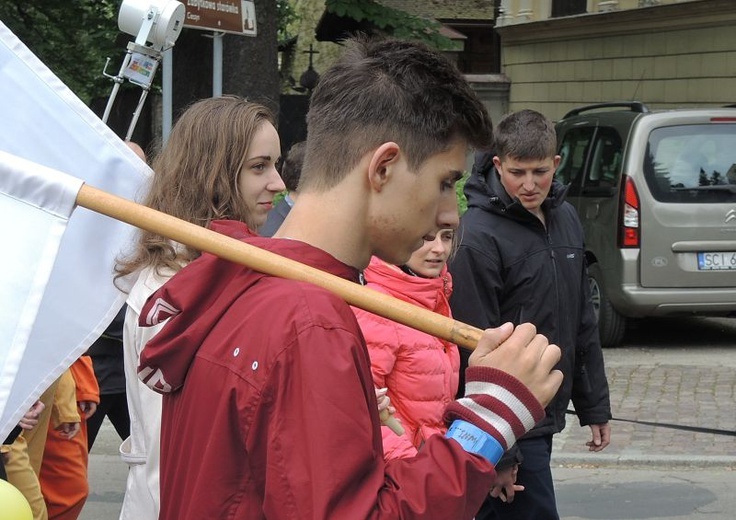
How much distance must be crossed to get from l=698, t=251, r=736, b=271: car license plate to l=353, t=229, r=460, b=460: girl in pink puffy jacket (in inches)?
254

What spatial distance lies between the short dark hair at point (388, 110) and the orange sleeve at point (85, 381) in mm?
2893

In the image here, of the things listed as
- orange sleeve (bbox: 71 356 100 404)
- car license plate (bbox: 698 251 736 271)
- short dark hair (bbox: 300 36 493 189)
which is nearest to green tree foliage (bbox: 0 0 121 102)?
car license plate (bbox: 698 251 736 271)

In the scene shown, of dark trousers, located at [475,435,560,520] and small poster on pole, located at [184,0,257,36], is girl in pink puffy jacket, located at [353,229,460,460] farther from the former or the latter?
small poster on pole, located at [184,0,257,36]

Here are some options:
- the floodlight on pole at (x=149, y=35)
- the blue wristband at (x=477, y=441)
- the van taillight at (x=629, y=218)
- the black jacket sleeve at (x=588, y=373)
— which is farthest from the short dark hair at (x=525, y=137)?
the van taillight at (x=629, y=218)

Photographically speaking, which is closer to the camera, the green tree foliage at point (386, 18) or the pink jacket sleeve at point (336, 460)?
the pink jacket sleeve at point (336, 460)

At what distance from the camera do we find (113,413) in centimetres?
514

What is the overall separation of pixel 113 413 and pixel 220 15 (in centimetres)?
377

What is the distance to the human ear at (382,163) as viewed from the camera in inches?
78.2

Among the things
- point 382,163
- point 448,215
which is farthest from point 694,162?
point 382,163

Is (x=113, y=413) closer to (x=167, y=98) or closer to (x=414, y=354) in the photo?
(x=414, y=354)

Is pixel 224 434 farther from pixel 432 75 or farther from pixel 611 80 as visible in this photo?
pixel 611 80

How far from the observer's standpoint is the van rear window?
32.3 ft

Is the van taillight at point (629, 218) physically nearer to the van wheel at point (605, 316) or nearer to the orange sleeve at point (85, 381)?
the van wheel at point (605, 316)

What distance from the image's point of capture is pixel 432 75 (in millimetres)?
2109
